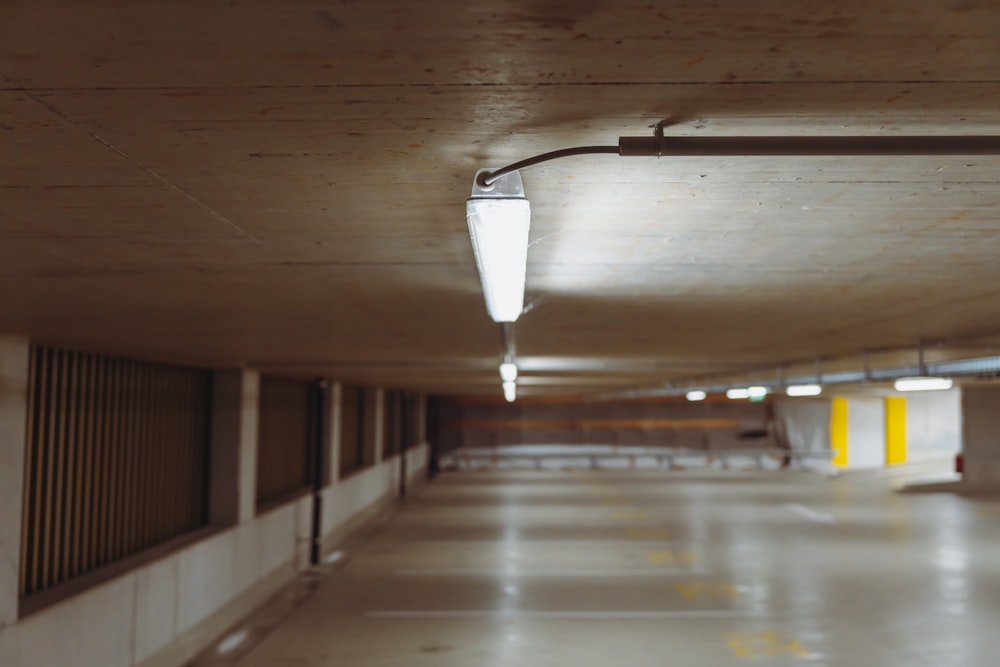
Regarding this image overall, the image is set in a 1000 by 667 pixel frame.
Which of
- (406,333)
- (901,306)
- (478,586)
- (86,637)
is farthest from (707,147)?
(478,586)

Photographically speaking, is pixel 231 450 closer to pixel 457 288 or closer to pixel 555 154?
pixel 457 288

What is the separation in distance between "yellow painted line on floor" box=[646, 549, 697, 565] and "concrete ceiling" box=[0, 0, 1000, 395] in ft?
25.8

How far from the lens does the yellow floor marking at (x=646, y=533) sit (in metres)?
15.4

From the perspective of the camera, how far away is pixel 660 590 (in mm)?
11062

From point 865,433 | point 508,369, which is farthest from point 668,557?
point 865,433

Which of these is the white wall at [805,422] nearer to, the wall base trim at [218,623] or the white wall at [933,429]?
the white wall at [933,429]

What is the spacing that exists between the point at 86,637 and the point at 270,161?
6071mm

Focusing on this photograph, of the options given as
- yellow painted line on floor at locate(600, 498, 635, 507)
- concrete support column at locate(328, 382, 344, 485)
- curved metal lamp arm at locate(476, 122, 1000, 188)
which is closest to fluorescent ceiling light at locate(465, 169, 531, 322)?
curved metal lamp arm at locate(476, 122, 1000, 188)

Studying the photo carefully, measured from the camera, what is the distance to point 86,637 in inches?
291

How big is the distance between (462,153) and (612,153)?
0.42m

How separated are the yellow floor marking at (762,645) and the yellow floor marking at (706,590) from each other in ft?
5.58

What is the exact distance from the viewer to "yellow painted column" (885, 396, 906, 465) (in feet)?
104

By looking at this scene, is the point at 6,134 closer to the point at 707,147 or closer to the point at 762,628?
the point at 707,147

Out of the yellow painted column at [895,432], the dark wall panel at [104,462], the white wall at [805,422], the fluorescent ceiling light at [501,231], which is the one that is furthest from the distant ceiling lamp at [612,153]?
the yellow painted column at [895,432]
